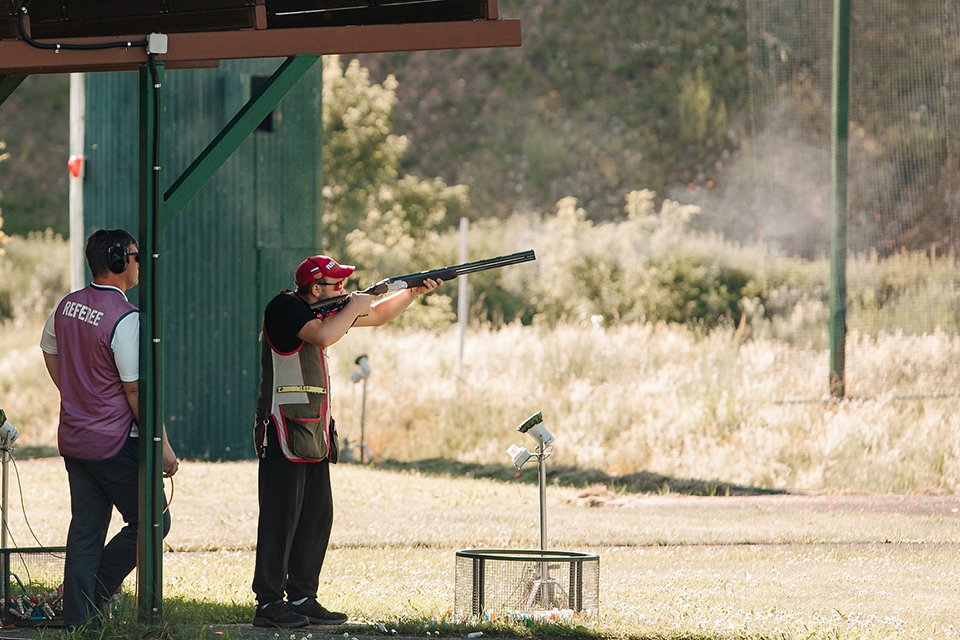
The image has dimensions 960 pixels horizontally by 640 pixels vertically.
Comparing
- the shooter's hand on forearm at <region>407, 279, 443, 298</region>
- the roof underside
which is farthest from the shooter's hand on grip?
the roof underside

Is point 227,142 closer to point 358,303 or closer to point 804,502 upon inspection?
point 358,303

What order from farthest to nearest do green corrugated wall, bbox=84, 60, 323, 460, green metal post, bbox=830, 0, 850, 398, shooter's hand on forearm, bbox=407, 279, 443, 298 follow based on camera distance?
green metal post, bbox=830, 0, 850, 398 < green corrugated wall, bbox=84, 60, 323, 460 < shooter's hand on forearm, bbox=407, 279, 443, 298

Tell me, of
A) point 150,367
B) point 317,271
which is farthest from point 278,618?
point 317,271

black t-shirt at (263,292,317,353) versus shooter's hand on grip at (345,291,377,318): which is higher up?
shooter's hand on grip at (345,291,377,318)

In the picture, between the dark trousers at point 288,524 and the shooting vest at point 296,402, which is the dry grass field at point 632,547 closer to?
the dark trousers at point 288,524

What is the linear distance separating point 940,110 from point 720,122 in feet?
101

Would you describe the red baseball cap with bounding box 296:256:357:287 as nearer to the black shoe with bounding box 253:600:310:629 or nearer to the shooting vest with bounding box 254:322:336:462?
the shooting vest with bounding box 254:322:336:462

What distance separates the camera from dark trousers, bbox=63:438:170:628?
608 centimetres

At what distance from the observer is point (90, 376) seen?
6.16 m

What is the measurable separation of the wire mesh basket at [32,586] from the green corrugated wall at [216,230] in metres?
8.58

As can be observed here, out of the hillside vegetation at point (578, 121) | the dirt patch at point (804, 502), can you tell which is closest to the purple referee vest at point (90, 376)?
the dirt patch at point (804, 502)

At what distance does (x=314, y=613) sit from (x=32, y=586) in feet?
5.04

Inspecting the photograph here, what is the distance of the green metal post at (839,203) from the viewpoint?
15.9m

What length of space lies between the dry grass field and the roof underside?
9.49 ft
